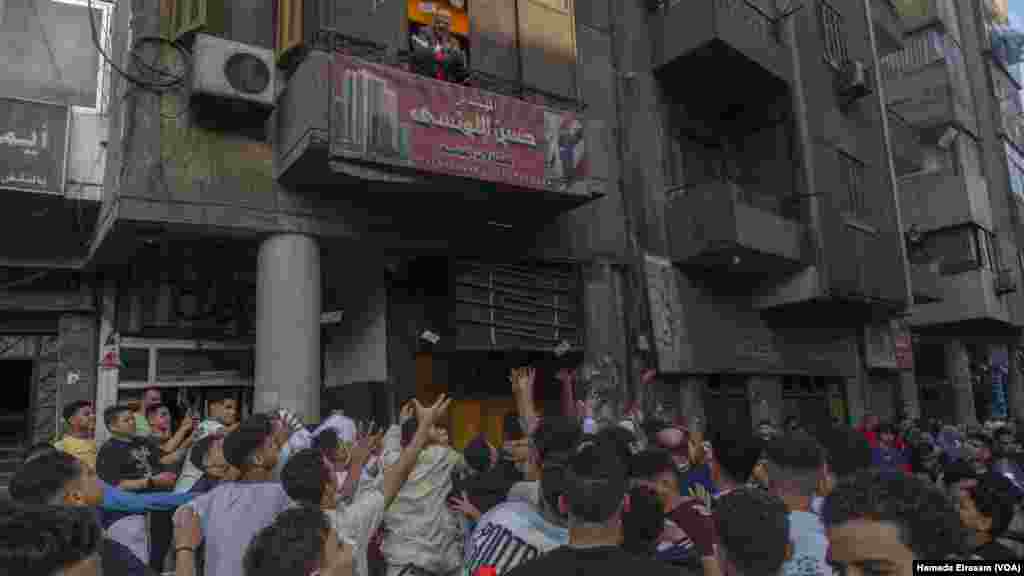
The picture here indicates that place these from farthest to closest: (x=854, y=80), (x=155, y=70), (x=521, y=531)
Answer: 1. (x=854, y=80)
2. (x=155, y=70)
3. (x=521, y=531)

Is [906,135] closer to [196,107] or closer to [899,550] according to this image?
[196,107]

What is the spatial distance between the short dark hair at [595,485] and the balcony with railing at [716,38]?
12.8 m

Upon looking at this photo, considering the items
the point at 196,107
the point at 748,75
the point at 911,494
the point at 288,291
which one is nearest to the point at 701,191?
the point at 748,75

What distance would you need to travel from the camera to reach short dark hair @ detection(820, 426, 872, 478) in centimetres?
459

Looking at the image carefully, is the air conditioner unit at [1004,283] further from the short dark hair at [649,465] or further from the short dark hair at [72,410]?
the short dark hair at [72,410]

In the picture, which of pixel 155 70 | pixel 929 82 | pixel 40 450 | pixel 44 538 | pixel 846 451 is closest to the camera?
pixel 44 538

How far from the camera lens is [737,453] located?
396 centimetres

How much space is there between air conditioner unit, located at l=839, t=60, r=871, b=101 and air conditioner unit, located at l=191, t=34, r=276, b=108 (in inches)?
566

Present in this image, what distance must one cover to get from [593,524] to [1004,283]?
2504 cm

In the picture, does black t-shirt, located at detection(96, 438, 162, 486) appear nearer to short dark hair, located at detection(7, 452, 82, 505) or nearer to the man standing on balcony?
short dark hair, located at detection(7, 452, 82, 505)

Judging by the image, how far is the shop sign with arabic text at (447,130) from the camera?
28.8 feet

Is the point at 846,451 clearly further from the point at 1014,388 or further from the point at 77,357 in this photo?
the point at 1014,388

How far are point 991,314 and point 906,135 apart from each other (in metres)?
6.17

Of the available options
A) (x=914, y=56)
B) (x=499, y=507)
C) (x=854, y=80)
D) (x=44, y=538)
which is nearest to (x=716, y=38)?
(x=854, y=80)
